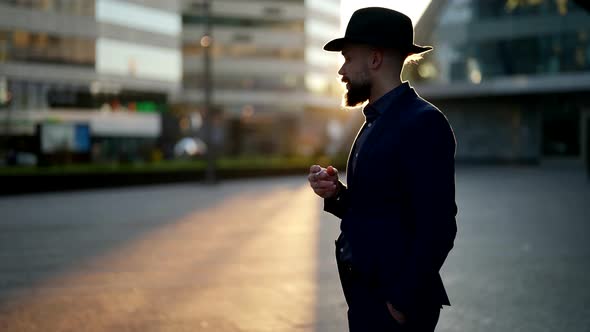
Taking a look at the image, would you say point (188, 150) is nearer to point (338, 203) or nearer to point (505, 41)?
point (505, 41)

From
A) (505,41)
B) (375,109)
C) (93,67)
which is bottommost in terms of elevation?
(375,109)

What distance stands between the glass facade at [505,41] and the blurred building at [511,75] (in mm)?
56

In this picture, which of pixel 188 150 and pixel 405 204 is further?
pixel 188 150

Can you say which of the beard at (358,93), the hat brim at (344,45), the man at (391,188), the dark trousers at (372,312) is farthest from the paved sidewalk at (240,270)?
the hat brim at (344,45)

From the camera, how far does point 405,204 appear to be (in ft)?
8.54

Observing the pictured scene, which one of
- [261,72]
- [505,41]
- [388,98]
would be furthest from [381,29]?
[261,72]

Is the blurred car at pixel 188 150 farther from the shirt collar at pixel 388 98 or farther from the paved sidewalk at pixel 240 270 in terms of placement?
the shirt collar at pixel 388 98

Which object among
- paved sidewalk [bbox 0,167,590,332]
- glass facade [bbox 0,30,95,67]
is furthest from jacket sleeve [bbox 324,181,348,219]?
glass facade [bbox 0,30,95,67]

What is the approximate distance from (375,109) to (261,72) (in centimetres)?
6749

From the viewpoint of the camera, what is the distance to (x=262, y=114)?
225ft

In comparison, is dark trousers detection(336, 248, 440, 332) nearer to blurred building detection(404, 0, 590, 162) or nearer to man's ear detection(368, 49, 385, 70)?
man's ear detection(368, 49, 385, 70)

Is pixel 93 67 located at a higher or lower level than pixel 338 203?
higher

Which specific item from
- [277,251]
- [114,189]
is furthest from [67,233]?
[114,189]

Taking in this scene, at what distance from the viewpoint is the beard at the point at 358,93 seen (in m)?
2.74
